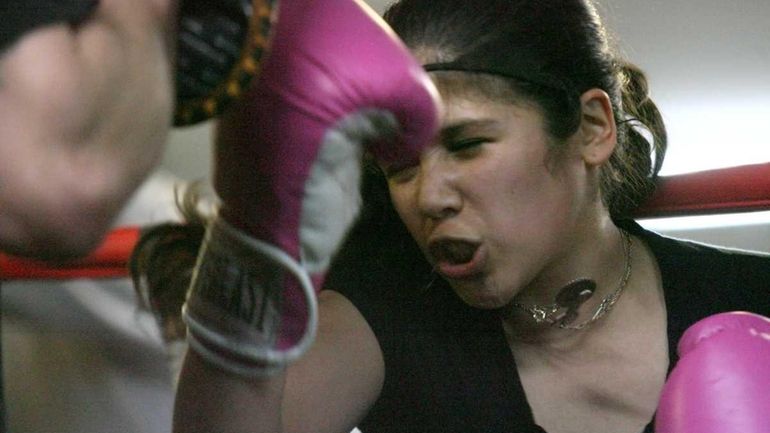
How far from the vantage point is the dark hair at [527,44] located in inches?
42.4

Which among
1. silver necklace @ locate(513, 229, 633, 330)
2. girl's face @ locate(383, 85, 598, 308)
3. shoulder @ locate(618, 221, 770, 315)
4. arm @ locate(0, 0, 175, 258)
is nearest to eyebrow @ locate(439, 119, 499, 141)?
girl's face @ locate(383, 85, 598, 308)

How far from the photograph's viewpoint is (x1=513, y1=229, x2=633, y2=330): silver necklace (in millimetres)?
1191

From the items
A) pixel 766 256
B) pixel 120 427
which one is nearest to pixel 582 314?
pixel 766 256

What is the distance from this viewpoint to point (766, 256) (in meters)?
1.27

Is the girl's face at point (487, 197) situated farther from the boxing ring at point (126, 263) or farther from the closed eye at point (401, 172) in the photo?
Answer: the boxing ring at point (126, 263)

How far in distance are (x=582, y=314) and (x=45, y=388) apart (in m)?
1.43

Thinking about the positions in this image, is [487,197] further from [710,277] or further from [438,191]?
[710,277]

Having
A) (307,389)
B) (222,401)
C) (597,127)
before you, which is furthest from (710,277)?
(222,401)

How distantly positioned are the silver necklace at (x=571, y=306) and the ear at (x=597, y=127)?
157mm

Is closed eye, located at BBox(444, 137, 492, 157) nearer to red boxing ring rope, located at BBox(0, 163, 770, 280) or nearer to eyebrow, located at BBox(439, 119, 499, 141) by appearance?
eyebrow, located at BBox(439, 119, 499, 141)

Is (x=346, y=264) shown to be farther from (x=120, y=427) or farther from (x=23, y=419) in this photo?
(x=23, y=419)

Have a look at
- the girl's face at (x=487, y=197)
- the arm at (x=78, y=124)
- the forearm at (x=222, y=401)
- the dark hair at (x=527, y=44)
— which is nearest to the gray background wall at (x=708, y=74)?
the dark hair at (x=527, y=44)

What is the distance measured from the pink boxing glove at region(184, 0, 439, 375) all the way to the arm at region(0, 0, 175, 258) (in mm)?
97

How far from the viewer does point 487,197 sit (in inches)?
41.4
